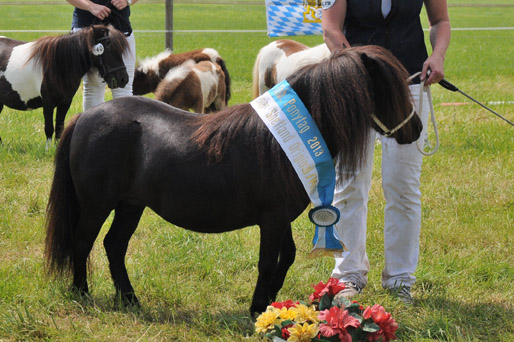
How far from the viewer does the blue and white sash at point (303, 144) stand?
303 centimetres

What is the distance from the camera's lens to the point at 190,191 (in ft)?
10.5

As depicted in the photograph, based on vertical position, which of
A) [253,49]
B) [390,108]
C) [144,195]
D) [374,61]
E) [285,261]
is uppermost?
[374,61]

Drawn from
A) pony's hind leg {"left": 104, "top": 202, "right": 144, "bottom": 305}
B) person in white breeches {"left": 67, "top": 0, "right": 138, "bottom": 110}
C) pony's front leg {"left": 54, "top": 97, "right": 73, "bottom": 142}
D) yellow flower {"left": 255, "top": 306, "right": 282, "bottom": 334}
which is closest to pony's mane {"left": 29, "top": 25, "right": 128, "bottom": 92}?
person in white breeches {"left": 67, "top": 0, "right": 138, "bottom": 110}

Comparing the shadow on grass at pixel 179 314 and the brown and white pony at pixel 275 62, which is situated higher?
the brown and white pony at pixel 275 62

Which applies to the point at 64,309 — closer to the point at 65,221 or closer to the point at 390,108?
the point at 65,221

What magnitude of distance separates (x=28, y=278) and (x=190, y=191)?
1.43m

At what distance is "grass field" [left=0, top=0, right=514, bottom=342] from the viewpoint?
3.34 metres

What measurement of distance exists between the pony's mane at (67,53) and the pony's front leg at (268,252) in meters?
3.41

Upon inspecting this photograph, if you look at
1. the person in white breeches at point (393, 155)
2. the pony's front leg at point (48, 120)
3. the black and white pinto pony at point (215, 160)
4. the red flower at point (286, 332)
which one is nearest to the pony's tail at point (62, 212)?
the black and white pinto pony at point (215, 160)

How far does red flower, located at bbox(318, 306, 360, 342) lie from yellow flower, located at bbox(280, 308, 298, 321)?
0.12 metres

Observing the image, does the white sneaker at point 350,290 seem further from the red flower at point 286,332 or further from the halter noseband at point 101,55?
the halter noseband at point 101,55

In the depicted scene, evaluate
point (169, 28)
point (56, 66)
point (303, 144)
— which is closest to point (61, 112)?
point (56, 66)

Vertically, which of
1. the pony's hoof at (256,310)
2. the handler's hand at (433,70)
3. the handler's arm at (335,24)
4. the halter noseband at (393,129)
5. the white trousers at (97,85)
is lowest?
the pony's hoof at (256,310)

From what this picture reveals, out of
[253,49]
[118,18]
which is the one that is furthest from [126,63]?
[253,49]
